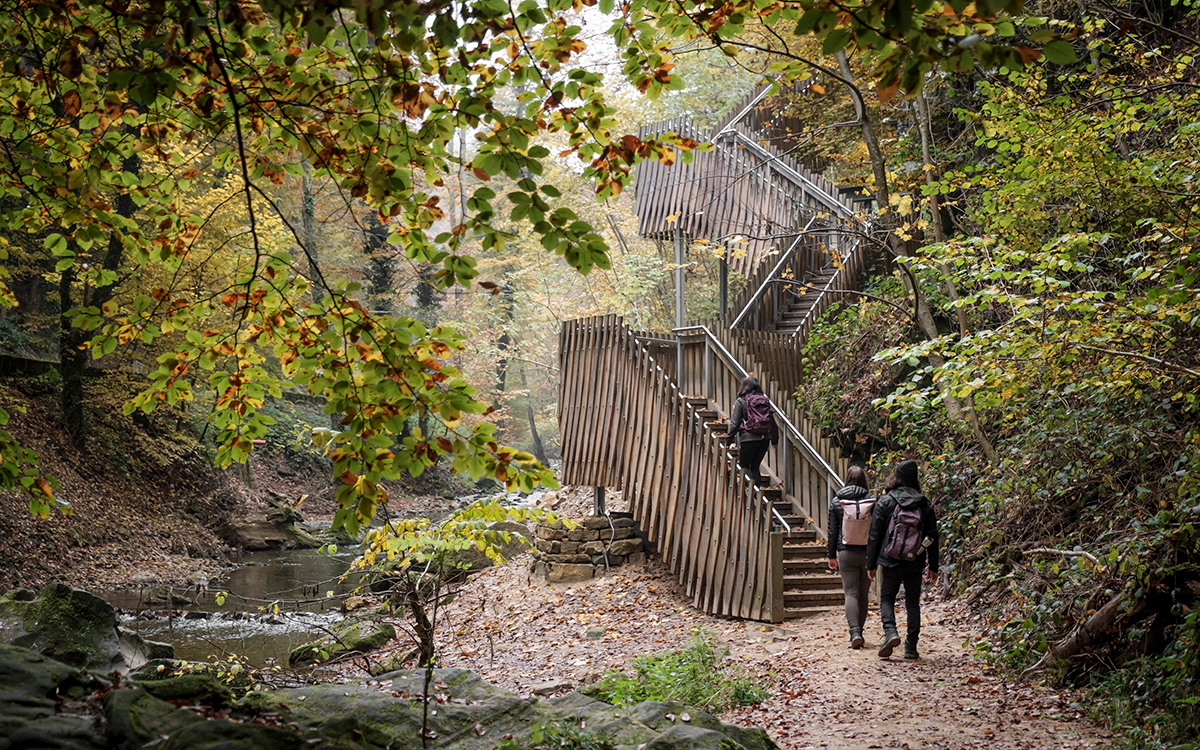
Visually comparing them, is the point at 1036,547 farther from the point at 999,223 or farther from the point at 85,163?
the point at 85,163

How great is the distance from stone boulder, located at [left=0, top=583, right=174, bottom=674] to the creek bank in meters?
2.99

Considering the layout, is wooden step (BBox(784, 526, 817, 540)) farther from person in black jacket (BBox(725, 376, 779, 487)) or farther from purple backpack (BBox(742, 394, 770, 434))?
purple backpack (BBox(742, 394, 770, 434))

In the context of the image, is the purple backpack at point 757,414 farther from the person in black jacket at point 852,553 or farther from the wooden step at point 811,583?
the person in black jacket at point 852,553

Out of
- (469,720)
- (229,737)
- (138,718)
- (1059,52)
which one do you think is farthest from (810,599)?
(1059,52)

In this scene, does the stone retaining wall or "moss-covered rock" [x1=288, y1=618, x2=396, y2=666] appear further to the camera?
the stone retaining wall

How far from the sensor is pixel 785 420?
9469mm

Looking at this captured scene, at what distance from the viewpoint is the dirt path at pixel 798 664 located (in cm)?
479

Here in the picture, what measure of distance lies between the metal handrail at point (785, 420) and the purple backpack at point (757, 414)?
124 mm

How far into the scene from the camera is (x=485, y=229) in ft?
9.42

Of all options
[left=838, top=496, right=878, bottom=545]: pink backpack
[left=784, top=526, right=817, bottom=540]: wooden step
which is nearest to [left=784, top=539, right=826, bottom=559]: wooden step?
[left=784, top=526, right=817, bottom=540]: wooden step

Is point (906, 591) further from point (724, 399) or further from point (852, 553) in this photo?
point (724, 399)

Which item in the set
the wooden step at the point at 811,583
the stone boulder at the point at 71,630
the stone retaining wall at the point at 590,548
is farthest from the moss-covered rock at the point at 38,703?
the stone retaining wall at the point at 590,548

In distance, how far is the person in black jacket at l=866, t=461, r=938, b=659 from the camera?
6324 millimetres

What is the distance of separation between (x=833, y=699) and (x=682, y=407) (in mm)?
4379
